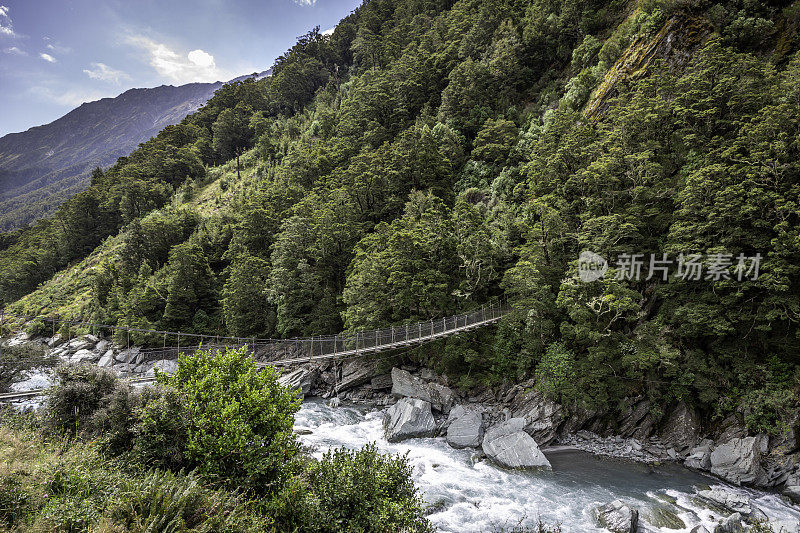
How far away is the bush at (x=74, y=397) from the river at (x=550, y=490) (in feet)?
25.6

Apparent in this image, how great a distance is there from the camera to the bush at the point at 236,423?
571 cm

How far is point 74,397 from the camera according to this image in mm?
7387

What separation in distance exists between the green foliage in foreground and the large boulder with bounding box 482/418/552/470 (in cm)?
711

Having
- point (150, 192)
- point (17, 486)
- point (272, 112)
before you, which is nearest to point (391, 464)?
point (17, 486)

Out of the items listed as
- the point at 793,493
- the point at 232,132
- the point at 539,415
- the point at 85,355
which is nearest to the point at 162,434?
the point at 539,415

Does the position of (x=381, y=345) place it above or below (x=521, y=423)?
above

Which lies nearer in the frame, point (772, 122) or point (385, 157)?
point (772, 122)

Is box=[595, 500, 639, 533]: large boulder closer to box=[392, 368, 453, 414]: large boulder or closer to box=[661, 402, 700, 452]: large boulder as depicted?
box=[661, 402, 700, 452]: large boulder

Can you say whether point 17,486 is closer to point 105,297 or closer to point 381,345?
point 381,345

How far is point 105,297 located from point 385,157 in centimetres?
3107

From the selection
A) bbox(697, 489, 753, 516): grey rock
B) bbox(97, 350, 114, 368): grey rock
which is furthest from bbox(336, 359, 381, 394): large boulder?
bbox(97, 350, 114, 368): grey rock

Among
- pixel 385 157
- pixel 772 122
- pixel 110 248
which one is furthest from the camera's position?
pixel 110 248

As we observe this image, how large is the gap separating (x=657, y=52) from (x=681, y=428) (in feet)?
60.5

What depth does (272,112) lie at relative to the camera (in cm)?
6138
